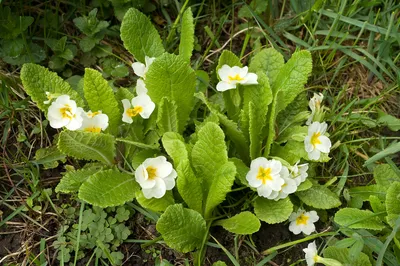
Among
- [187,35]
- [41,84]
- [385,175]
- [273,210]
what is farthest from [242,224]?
[41,84]

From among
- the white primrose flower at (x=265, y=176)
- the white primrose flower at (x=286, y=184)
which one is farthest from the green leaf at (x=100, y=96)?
the white primrose flower at (x=286, y=184)

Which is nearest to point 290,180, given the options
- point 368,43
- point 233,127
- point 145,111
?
point 233,127

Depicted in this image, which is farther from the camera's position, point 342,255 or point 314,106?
point 314,106

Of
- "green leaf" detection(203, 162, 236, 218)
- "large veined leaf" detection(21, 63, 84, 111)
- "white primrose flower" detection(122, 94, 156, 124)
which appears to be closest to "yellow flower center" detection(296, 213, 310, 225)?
"green leaf" detection(203, 162, 236, 218)

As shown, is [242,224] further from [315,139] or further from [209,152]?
[315,139]

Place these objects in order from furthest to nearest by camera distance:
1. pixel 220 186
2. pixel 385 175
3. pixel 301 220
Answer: pixel 385 175 → pixel 301 220 → pixel 220 186

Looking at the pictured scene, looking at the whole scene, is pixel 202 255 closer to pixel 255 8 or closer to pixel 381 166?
pixel 381 166

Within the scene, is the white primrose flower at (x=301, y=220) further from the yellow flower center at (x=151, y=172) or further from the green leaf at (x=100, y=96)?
the green leaf at (x=100, y=96)

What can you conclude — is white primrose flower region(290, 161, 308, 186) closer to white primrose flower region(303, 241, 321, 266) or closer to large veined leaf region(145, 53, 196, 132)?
white primrose flower region(303, 241, 321, 266)
